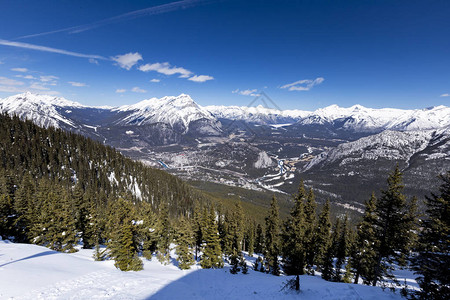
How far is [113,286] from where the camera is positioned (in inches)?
797

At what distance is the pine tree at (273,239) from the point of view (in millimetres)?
38000

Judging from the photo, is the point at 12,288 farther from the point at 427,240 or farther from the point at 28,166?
the point at 28,166

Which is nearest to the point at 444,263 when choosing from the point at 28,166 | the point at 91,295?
the point at 91,295

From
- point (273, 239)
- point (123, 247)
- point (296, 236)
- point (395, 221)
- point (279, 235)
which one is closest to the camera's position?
point (395, 221)

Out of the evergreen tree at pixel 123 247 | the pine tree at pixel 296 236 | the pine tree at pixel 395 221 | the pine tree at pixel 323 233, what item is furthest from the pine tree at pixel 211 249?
the pine tree at pixel 395 221

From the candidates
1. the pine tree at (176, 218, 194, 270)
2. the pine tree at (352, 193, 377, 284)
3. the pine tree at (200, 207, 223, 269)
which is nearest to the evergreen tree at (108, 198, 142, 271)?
Answer: the pine tree at (176, 218, 194, 270)

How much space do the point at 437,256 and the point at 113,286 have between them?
90.8 feet

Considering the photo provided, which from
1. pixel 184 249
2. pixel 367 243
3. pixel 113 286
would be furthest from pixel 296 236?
pixel 113 286

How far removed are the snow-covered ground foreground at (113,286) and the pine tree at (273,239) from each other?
44.7ft

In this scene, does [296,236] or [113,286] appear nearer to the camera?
[113,286]

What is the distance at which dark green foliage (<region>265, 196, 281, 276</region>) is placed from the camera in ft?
125

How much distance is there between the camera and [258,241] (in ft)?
232

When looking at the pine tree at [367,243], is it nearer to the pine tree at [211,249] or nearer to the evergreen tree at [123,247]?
the pine tree at [211,249]

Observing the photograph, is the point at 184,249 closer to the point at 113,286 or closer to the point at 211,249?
the point at 211,249
